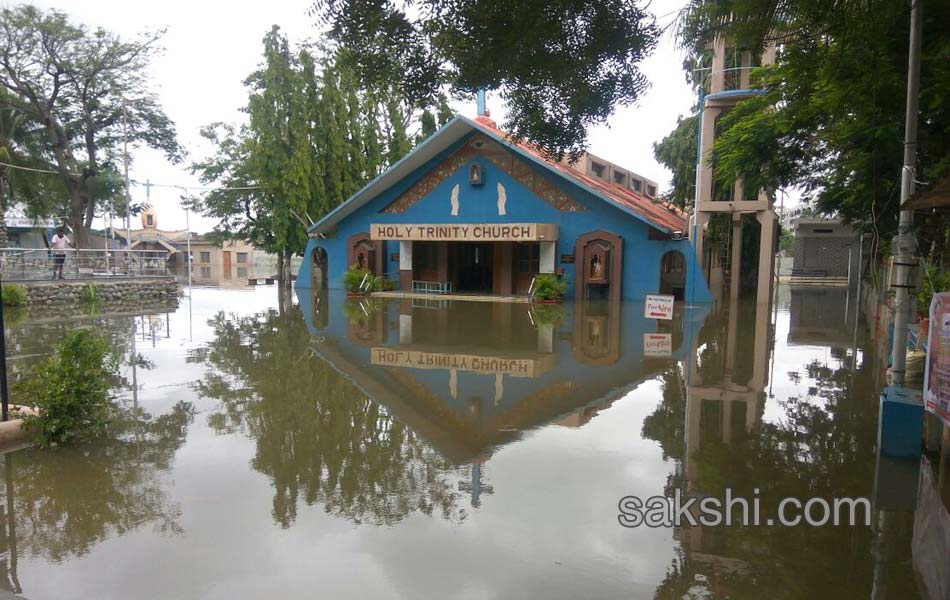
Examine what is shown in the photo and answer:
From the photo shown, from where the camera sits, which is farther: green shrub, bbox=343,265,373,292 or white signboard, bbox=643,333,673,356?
green shrub, bbox=343,265,373,292

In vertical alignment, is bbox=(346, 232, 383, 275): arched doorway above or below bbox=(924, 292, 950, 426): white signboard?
above

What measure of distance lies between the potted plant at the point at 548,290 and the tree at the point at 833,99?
6.68 meters

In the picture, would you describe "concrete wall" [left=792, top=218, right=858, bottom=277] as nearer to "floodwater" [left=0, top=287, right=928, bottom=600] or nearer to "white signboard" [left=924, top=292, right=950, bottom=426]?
"floodwater" [left=0, top=287, right=928, bottom=600]

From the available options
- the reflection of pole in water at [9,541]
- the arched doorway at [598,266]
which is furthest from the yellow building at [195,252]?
the reflection of pole in water at [9,541]

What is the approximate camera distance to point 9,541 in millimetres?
4477

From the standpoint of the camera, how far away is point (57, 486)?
5453 millimetres

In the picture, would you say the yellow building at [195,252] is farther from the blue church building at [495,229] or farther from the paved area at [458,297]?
the paved area at [458,297]

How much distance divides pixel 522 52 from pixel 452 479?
3.37 m

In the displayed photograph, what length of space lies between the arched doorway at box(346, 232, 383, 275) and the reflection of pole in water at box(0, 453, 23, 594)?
2233 cm

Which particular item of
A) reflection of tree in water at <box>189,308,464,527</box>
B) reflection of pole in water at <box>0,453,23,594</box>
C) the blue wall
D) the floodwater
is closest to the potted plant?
the blue wall

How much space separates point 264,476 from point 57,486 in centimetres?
164

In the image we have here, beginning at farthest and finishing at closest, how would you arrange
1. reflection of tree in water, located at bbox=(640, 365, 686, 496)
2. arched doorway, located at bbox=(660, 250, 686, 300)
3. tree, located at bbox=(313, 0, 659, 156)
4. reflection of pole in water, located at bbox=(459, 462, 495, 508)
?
arched doorway, located at bbox=(660, 250, 686, 300), reflection of tree in water, located at bbox=(640, 365, 686, 496), reflection of pole in water, located at bbox=(459, 462, 495, 508), tree, located at bbox=(313, 0, 659, 156)

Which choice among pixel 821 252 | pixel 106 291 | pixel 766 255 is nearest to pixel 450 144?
pixel 766 255

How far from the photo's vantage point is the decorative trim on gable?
79.9 ft
